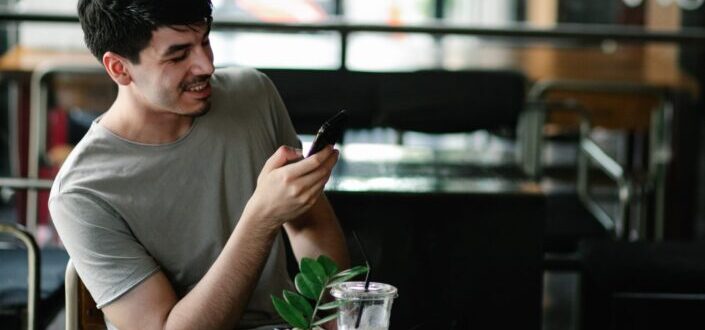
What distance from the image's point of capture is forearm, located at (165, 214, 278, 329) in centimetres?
154

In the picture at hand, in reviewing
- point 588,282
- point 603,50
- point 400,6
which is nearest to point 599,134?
point 400,6

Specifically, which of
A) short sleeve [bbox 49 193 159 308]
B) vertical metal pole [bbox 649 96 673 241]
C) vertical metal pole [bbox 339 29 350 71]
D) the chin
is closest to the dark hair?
the chin

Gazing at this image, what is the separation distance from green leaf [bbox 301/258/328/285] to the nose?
1.34 ft

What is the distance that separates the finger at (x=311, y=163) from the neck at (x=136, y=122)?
0.33m

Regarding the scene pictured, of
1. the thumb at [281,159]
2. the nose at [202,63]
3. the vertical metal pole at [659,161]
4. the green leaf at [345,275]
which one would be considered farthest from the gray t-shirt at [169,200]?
the vertical metal pole at [659,161]

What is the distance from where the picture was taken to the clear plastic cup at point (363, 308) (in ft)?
4.33

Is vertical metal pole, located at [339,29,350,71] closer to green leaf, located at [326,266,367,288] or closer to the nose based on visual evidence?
the nose

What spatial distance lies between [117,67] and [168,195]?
202mm

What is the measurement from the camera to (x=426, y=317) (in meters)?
2.20

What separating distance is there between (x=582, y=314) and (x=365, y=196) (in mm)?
582

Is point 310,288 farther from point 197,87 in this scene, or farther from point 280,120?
point 280,120

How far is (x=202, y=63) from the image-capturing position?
162 centimetres

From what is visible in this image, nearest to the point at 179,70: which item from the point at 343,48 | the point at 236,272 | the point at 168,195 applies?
the point at 168,195

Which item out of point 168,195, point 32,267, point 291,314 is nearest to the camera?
point 291,314
